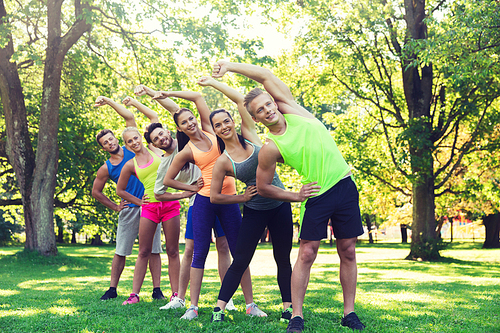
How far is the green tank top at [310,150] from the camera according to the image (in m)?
4.00

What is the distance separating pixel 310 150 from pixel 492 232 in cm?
2942

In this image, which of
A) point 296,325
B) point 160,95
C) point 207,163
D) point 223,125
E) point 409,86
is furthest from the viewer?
point 409,86

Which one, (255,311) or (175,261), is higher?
(175,261)

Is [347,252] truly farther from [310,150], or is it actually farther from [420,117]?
[420,117]

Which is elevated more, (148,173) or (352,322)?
(148,173)

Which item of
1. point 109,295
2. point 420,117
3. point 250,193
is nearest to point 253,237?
point 250,193

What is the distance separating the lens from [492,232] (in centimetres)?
2861

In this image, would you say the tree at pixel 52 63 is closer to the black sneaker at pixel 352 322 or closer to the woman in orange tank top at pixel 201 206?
the woman in orange tank top at pixel 201 206

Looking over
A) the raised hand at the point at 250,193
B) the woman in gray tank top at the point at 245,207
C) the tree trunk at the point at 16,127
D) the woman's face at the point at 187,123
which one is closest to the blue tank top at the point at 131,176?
the woman's face at the point at 187,123

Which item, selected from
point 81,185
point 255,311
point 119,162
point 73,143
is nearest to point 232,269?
point 255,311

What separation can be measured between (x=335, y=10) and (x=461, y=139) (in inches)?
321

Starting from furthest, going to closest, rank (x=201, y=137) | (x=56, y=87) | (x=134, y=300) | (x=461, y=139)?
(x=461, y=139), (x=56, y=87), (x=134, y=300), (x=201, y=137)

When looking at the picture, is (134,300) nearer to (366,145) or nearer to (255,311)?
(255,311)

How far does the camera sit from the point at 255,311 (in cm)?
468
